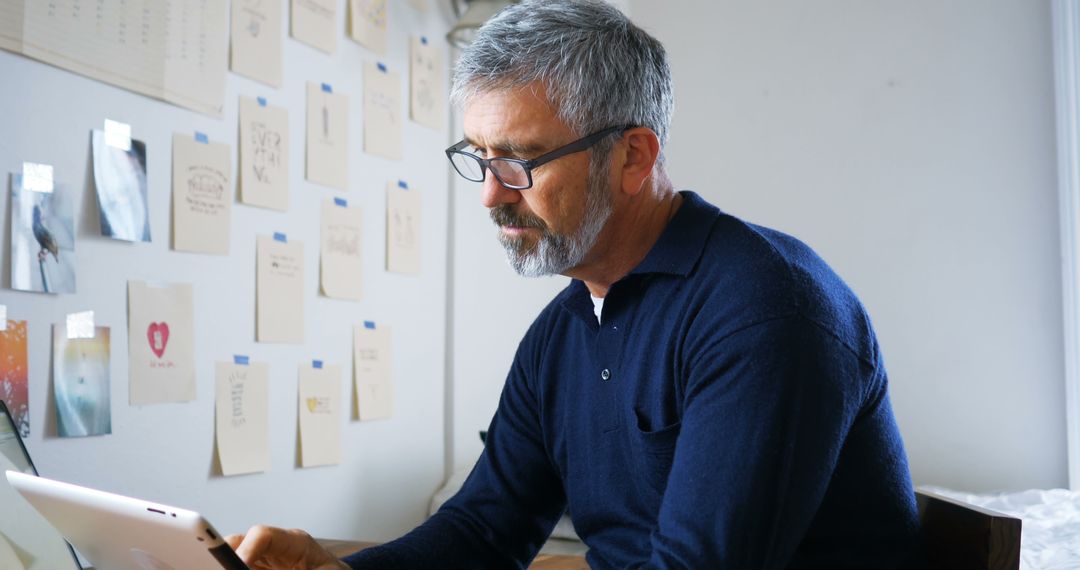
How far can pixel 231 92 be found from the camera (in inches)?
63.6

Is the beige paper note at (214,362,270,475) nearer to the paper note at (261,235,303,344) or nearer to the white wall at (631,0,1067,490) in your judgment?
the paper note at (261,235,303,344)

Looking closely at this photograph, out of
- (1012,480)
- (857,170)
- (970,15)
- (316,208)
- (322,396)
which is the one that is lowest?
(1012,480)

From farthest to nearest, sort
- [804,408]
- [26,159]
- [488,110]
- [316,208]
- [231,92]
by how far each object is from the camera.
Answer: [316,208], [231,92], [26,159], [488,110], [804,408]

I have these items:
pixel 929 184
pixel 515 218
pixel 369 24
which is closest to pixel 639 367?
pixel 515 218

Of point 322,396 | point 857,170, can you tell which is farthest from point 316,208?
point 857,170

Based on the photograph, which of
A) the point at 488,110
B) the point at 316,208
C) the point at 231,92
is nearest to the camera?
the point at 488,110

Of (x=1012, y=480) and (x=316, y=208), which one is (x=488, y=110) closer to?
(x=316, y=208)

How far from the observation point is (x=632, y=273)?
3.57ft

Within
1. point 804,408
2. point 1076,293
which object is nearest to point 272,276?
point 804,408

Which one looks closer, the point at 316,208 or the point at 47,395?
the point at 47,395

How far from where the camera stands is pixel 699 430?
0.87 metres

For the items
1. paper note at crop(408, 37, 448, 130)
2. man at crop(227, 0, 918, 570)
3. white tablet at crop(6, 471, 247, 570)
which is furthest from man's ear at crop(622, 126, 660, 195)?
paper note at crop(408, 37, 448, 130)

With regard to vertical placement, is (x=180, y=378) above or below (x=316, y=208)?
below

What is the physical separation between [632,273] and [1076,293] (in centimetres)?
159
